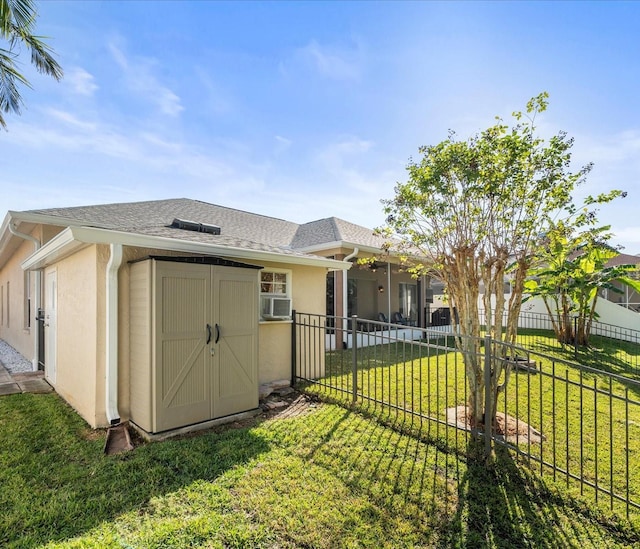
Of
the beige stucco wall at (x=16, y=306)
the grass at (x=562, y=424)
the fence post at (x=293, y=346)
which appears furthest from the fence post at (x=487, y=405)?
the beige stucco wall at (x=16, y=306)

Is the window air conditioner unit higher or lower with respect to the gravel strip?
higher

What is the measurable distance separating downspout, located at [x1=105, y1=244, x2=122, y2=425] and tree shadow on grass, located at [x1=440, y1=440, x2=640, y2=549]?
14.5 ft

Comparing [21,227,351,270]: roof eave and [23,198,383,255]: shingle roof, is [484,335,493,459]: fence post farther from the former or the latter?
[23,198,383,255]: shingle roof

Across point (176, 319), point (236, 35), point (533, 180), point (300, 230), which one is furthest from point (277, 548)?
point (300, 230)

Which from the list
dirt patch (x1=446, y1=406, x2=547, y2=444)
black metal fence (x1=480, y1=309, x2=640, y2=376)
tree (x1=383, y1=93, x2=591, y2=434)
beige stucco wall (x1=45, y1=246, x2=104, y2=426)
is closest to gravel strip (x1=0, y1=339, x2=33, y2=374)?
beige stucco wall (x1=45, y1=246, x2=104, y2=426)

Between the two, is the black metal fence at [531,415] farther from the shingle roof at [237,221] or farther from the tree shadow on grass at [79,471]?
the shingle roof at [237,221]

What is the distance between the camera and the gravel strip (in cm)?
862

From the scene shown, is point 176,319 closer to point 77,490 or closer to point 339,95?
point 77,490

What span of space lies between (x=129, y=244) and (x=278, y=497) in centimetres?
365

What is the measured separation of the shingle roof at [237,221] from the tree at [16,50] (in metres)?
3.79

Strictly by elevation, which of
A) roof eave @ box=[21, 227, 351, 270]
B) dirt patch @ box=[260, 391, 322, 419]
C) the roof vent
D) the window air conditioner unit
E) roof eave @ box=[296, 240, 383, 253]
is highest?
the roof vent

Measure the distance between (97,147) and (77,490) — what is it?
341 inches

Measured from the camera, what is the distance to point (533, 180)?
4.26 meters

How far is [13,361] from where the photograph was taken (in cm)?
970
